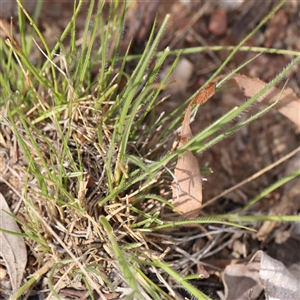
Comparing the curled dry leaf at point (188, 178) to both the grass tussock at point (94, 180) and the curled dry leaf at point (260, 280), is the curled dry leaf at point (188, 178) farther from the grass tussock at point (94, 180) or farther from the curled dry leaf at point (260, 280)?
the curled dry leaf at point (260, 280)

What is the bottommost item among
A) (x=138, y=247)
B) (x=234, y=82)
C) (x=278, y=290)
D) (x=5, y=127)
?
(x=278, y=290)

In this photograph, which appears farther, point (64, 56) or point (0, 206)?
point (0, 206)

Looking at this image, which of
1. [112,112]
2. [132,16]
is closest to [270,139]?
[132,16]

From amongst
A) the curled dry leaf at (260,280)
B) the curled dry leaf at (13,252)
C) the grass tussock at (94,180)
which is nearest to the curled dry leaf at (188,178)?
the grass tussock at (94,180)

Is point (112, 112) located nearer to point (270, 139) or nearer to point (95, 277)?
point (95, 277)

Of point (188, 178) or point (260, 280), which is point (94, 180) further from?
point (260, 280)

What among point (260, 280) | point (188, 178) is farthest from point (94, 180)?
point (260, 280)

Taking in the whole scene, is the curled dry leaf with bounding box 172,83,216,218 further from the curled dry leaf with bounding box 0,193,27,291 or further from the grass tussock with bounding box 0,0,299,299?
the curled dry leaf with bounding box 0,193,27,291

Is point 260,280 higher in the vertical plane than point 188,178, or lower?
lower
